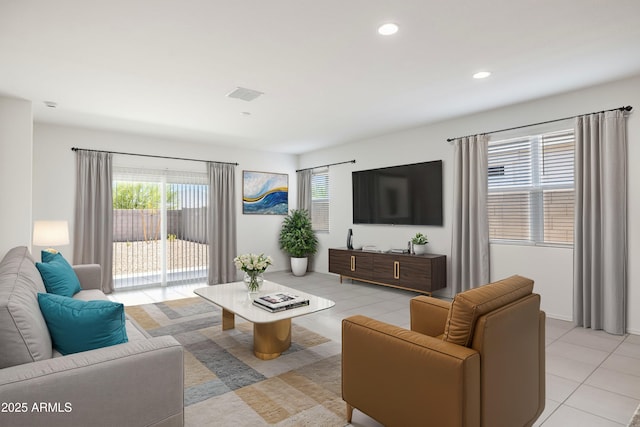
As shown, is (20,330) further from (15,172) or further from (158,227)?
(158,227)

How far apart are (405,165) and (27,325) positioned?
5132mm

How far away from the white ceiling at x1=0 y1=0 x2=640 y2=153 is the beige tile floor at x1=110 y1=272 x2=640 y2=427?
2602mm

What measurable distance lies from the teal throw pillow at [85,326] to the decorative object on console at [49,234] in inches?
118

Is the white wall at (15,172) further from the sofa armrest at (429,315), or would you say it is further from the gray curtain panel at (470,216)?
the gray curtain panel at (470,216)

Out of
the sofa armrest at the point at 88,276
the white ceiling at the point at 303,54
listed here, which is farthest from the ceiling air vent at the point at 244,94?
the sofa armrest at the point at 88,276

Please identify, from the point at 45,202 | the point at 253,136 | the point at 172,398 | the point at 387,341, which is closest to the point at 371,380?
the point at 387,341

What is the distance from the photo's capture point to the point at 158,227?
20.3ft

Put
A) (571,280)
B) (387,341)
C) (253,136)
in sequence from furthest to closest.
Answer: (253,136)
(571,280)
(387,341)

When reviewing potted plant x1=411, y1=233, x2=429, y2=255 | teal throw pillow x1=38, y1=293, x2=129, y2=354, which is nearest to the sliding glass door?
potted plant x1=411, y1=233, x2=429, y2=255

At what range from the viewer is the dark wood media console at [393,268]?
4980 millimetres

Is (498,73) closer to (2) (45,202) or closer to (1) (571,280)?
(1) (571,280)

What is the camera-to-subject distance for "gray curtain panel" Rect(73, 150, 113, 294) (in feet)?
17.6

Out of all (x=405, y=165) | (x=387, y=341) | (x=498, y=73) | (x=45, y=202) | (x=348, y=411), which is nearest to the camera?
(x=387, y=341)

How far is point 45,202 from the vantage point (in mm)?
5184
